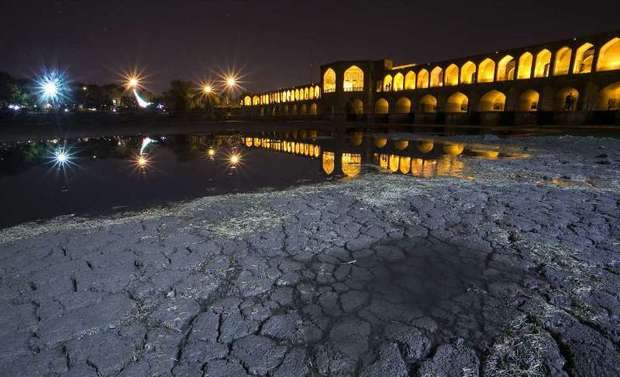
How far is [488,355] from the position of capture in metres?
1.72

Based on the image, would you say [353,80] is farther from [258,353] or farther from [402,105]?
[258,353]

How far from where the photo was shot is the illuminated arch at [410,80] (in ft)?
115

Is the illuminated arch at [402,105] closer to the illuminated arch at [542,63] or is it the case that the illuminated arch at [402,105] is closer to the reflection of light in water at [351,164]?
the illuminated arch at [542,63]

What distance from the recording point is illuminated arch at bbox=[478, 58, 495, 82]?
91.0 ft

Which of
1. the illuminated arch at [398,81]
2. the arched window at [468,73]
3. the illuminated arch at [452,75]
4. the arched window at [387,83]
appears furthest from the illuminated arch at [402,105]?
the arched window at [468,73]

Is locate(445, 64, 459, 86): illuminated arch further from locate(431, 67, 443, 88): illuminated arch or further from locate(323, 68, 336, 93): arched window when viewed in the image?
locate(323, 68, 336, 93): arched window

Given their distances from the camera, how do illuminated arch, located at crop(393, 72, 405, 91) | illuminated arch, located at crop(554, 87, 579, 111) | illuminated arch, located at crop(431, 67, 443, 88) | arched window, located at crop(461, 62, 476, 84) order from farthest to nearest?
1. illuminated arch, located at crop(393, 72, 405, 91)
2. illuminated arch, located at crop(431, 67, 443, 88)
3. arched window, located at crop(461, 62, 476, 84)
4. illuminated arch, located at crop(554, 87, 579, 111)

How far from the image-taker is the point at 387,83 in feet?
126

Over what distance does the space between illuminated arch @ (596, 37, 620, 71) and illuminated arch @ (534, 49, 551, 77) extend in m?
3.02

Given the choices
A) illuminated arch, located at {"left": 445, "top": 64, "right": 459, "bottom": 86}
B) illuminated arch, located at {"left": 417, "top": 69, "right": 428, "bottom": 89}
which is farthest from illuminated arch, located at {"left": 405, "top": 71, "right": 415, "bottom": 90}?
illuminated arch, located at {"left": 445, "top": 64, "right": 459, "bottom": 86}

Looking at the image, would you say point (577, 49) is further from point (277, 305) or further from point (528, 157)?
point (277, 305)

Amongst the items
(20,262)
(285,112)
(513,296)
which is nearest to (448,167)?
(513,296)

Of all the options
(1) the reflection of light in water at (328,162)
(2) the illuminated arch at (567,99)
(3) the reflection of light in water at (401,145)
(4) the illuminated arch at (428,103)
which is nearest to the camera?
(1) the reflection of light in water at (328,162)

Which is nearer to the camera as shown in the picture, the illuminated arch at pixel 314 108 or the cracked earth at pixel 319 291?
the cracked earth at pixel 319 291
